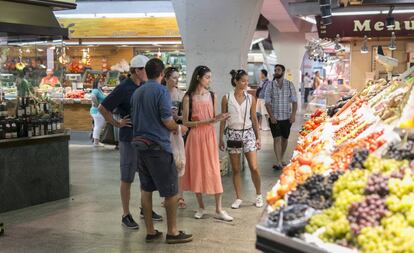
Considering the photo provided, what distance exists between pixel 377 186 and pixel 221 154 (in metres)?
6.48

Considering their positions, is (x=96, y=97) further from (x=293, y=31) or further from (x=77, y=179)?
Answer: (x=293, y=31)

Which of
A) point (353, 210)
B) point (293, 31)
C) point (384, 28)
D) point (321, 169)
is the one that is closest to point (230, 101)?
point (321, 169)

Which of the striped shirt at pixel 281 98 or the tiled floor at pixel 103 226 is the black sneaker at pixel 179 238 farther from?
the striped shirt at pixel 281 98

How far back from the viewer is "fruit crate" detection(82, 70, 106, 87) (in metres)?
17.1

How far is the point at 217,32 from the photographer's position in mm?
8992

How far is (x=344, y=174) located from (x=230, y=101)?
3.81 meters

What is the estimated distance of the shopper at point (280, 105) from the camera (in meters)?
9.52

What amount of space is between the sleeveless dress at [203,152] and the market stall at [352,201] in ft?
8.46

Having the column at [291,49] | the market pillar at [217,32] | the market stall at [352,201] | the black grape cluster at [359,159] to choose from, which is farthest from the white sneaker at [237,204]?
the column at [291,49]

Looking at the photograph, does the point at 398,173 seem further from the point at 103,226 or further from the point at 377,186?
the point at 103,226

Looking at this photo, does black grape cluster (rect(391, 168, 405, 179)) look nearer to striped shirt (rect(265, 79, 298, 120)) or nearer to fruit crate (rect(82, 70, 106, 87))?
Result: striped shirt (rect(265, 79, 298, 120))

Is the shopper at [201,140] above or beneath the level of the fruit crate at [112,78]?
beneath

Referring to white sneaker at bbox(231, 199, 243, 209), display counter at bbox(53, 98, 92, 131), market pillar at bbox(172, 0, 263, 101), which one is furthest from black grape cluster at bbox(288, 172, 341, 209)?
display counter at bbox(53, 98, 92, 131)

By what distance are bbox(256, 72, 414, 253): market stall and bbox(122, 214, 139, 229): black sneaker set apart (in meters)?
2.79
